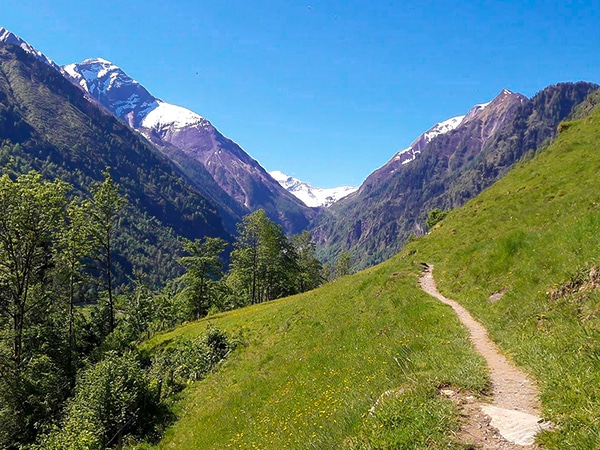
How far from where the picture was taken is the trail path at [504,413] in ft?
21.5

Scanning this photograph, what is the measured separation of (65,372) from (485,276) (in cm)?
3877

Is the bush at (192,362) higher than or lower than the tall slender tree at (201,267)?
lower

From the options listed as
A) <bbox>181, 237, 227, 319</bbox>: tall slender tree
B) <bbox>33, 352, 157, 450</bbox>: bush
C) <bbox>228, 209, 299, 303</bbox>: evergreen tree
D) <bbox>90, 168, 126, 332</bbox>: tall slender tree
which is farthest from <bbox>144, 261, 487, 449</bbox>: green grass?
<bbox>228, 209, 299, 303</bbox>: evergreen tree

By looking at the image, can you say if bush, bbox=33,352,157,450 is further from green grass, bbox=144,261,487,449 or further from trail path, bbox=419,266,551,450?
trail path, bbox=419,266,551,450

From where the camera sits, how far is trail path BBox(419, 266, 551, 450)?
6539 millimetres

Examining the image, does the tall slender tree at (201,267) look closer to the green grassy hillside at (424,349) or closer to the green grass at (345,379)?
the green grassy hillside at (424,349)

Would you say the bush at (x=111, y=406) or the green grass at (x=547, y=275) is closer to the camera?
the green grass at (x=547, y=275)

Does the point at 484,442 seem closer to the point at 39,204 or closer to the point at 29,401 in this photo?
the point at 29,401

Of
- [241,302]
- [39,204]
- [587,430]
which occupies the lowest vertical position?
[241,302]

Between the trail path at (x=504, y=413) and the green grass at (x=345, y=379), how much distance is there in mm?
413

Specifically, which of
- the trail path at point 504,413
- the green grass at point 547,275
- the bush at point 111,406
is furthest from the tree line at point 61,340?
the green grass at point 547,275

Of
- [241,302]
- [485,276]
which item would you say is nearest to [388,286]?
[485,276]

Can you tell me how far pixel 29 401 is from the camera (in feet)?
93.6

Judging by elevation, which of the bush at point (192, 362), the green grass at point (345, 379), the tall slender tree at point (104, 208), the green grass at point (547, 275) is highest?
the tall slender tree at point (104, 208)
